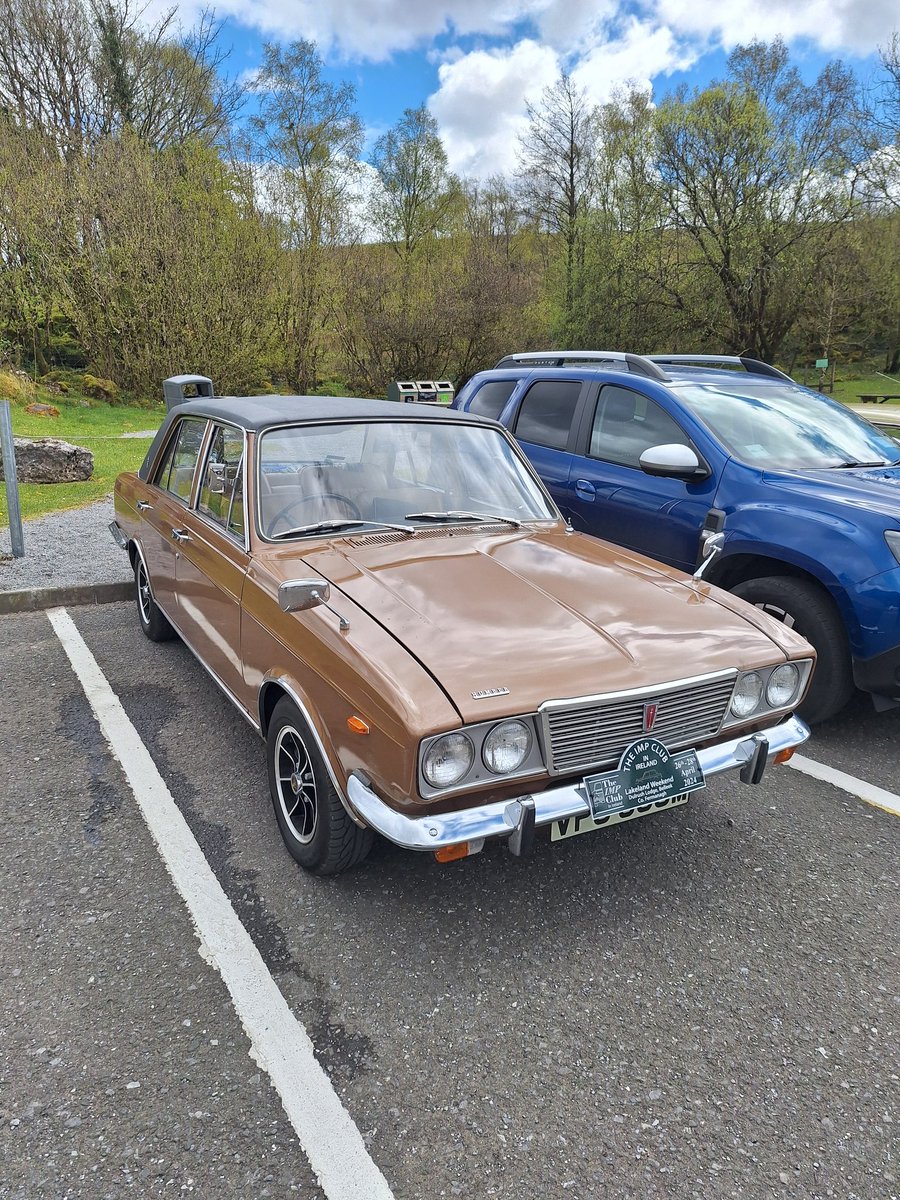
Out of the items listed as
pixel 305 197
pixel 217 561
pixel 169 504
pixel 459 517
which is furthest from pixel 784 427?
pixel 305 197

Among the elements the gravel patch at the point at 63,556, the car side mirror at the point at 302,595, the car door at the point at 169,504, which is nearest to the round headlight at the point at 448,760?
the car side mirror at the point at 302,595

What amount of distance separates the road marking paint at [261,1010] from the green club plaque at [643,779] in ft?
3.59

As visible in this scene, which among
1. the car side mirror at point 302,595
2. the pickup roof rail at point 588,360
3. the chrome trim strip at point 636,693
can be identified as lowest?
the chrome trim strip at point 636,693

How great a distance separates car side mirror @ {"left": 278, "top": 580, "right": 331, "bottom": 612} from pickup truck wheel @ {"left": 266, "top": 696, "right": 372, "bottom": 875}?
0.38m

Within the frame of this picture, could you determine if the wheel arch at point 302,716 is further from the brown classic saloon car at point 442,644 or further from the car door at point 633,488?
the car door at point 633,488

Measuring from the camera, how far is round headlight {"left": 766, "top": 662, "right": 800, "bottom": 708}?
282 cm

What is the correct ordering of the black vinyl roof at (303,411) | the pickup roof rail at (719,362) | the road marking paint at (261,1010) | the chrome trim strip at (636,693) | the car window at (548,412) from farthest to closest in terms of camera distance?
the pickup roof rail at (719,362)
the car window at (548,412)
the black vinyl roof at (303,411)
the chrome trim strip at (636,693)
the road marking paint at (261,1010)

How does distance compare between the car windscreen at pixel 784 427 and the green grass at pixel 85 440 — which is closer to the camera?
the car windscreen at pixel 784 427

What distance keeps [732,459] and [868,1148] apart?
348 cm

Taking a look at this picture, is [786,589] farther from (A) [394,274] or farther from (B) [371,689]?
(A) [394,274]

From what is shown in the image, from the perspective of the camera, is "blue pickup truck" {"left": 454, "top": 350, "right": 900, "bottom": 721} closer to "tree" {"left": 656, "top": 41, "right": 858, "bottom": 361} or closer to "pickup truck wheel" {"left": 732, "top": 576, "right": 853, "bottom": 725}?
"pickup truck wheel" {"left": 732, "top": 576, "right": 853, "bottom": 725}

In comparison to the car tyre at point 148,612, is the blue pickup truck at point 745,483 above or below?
above

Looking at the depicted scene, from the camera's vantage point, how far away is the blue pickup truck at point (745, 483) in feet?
12.6

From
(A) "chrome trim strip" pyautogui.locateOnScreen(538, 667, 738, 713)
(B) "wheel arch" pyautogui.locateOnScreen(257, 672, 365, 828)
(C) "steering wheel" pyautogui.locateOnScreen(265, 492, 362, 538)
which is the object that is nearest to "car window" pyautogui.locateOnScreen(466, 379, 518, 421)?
(C) "steering wheel" pyautogui.locateOnScreen(265, 492, 362, 538)
